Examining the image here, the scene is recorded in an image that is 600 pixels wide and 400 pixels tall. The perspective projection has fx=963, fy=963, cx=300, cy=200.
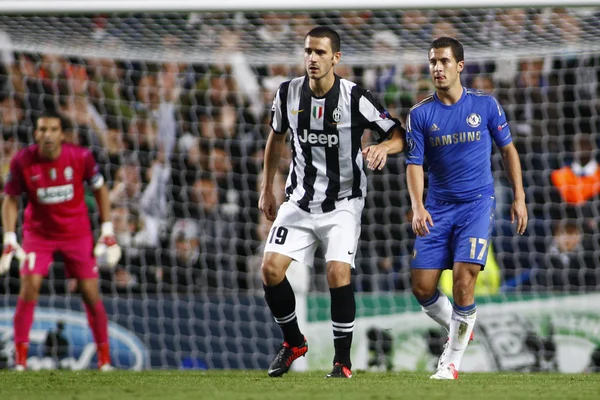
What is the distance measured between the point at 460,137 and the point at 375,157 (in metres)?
0.69

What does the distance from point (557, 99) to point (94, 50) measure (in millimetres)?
4741

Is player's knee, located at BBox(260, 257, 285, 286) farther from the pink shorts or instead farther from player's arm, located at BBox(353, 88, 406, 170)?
the pink shorts

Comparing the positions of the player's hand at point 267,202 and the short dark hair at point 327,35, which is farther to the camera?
the player's hand at point 267,202

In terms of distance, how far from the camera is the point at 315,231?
5.61 metres

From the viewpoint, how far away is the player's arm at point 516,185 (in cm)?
543

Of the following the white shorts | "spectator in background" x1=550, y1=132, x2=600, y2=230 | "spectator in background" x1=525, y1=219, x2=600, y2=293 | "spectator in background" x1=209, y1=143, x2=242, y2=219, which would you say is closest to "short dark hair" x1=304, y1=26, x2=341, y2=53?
the white shorts

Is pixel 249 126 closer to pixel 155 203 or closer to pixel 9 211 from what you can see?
pixel 155 203

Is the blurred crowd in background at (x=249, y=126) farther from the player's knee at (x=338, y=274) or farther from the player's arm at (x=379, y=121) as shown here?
the player's knee at (x=338, y=274)

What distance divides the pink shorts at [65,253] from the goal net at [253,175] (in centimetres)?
84

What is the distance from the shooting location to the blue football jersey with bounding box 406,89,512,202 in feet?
18.0

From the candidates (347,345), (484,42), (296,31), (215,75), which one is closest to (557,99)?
(484,42)

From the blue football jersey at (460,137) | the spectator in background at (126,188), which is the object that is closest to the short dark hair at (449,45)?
the blue football jersey at (460,137)

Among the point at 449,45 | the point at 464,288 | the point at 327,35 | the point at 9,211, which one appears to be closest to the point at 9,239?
the point at 9,211

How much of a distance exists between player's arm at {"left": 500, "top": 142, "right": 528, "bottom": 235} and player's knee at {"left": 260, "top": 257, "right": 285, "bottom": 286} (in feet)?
4.43
